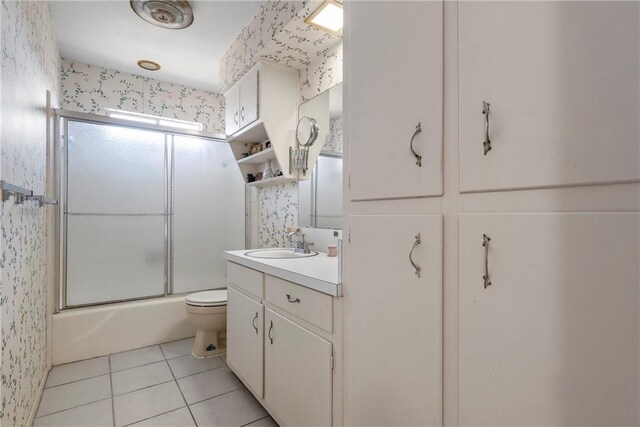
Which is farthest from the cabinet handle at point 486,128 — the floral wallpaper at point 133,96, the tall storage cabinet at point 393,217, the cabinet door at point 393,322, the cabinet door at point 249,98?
the floral wallpaper at point 133,96

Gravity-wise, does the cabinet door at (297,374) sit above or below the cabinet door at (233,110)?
below

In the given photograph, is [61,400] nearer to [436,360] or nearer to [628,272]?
[436,360]

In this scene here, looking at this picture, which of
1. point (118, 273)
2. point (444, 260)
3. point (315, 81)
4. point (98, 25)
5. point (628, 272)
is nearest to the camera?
point (628, 272)

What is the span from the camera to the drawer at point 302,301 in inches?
48.1

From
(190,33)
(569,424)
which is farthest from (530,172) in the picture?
(190,33)

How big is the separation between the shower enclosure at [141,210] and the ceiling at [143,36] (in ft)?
2.13

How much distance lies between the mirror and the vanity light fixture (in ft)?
1.04

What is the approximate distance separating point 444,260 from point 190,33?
8.54 ft

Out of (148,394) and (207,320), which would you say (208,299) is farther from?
(148,394)

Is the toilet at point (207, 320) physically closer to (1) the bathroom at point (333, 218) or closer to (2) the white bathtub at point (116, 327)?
(1) the bathroom at point (333, 218)

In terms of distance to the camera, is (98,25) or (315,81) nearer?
(315,81)

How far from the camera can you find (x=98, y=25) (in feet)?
7.71

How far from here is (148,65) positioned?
A: 296 centimetres

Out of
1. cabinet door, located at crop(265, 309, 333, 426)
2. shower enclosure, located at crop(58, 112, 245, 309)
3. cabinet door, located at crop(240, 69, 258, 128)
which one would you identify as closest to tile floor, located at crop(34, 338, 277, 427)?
cabinet door, located at crop(265, 309, 333, 426)
